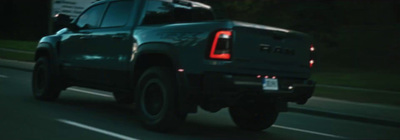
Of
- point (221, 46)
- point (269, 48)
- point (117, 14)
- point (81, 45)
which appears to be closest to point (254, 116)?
point (269, 48)

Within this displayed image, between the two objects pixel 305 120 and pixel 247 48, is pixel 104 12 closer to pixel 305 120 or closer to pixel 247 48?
pixel 247 48

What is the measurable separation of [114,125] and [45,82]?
2557 millimetres

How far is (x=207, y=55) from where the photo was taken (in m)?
6.13

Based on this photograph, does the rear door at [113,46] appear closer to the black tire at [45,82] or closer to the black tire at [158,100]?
the black tire at [158,100]

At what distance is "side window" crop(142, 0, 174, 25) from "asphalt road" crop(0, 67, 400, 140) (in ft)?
4.64

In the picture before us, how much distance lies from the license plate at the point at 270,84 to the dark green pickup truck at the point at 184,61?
12mm

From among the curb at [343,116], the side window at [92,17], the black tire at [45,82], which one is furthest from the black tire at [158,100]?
the curb at [343,116]

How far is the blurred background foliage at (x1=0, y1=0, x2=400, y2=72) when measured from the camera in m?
18.2

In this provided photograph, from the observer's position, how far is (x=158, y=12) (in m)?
7.91

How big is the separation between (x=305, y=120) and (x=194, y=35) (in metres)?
3.91

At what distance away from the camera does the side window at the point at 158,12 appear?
25.4ft

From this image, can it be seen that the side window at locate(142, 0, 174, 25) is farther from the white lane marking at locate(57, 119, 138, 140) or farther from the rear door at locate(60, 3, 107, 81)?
the white lane marking at locate(57, 119, 138, 140)

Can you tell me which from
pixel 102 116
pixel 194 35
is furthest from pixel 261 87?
pixel 102 116

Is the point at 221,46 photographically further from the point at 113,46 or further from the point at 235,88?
the point at 113,46
